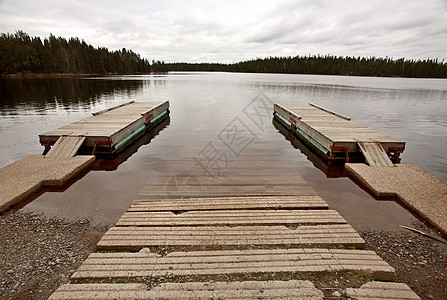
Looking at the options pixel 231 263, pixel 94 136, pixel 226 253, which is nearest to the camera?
pixel 231 263

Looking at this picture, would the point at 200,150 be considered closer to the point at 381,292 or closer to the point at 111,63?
the point at 381,292

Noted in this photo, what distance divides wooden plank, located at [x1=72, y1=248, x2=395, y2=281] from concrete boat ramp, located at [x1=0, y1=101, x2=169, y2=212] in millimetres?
4644

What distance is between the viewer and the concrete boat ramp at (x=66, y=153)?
24.6ft

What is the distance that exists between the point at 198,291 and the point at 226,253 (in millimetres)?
1014

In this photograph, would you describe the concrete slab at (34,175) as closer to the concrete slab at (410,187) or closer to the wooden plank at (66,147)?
the wooden plank at (66,147)

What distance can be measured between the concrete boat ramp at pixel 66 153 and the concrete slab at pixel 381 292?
879 cm

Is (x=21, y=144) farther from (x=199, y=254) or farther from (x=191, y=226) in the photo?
(x=199, y=254)

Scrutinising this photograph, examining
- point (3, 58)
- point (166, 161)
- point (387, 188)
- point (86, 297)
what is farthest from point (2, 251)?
point (3, 58)

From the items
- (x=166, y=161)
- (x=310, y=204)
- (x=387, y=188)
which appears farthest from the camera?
(x=166, y=161)

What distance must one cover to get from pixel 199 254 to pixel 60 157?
8.75 m

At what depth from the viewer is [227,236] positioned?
502 centimetres

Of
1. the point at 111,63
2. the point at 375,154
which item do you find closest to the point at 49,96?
the point at 375,154

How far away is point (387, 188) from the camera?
7797mm

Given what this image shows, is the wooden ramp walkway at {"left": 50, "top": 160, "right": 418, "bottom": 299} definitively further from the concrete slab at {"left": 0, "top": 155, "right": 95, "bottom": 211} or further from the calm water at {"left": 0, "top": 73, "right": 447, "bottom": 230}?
the concrete slab at {"left": 0, "top": 155, "right": 95, "bottom": 211}
